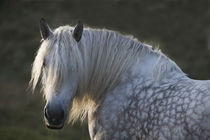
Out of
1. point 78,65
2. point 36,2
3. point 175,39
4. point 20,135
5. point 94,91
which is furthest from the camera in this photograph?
point 36,2

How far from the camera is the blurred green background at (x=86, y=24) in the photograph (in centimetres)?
1250

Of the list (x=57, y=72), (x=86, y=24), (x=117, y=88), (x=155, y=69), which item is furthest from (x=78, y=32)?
(x=86, y=24)

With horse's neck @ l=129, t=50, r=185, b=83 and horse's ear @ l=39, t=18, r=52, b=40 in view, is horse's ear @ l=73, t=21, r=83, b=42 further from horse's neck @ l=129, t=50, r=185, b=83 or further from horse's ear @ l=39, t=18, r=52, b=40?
horse's neck @ l=129, t=50, r=185, b=83

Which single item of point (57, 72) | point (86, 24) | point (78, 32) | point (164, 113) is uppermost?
point (86, 24)

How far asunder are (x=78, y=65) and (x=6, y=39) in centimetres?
1603

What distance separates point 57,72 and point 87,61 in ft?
1.55

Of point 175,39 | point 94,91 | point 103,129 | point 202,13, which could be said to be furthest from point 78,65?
point 202,13

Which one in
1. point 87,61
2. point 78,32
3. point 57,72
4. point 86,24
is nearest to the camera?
point 57,72

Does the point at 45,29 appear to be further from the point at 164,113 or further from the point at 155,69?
the point at 164,113

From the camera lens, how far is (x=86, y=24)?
61.3 feet

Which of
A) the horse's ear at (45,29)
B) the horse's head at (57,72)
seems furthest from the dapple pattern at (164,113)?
the horse's ear at (45,29)

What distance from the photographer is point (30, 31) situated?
64.5ft

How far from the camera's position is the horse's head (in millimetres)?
3607

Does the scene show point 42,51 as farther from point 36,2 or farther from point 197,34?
point 36,2
